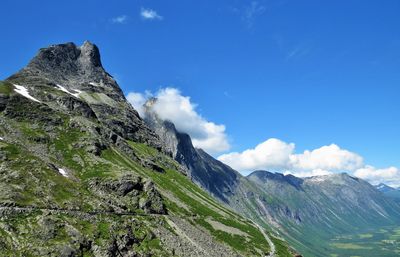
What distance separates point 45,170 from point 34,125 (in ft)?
189

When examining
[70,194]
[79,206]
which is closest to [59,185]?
[70,194]

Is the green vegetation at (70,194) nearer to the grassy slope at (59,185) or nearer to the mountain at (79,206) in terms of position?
the grassy slope at (59,185)

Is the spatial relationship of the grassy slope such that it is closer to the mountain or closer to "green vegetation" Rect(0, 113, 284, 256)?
"green vegetation" Rect(0, 113, 284, 256)

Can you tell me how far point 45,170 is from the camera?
136625 mm

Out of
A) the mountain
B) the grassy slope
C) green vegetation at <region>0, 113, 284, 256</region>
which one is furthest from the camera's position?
the grassy slope

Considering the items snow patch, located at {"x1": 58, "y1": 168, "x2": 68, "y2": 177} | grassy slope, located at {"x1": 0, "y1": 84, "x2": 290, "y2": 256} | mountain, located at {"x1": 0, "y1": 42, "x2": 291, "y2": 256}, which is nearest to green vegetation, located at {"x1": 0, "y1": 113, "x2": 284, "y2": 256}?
grassy slope, located at {"x1": 0, "y1": 84, "x2": 290, "y2": 256}

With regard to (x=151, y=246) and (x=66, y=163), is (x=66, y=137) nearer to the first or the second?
(x=66, y=163)

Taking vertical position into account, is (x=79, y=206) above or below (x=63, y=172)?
below

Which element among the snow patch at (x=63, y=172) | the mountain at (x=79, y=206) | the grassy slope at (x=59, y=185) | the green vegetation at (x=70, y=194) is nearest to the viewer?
the mountain at (x=79, y=206)

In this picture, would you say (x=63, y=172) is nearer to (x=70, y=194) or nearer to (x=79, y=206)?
(x=70, y=194)

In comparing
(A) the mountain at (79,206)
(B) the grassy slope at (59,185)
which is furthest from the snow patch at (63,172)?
(B) the grassy slope at (59,185)

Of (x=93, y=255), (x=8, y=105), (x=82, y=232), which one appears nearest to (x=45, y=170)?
(x=82, y=232)


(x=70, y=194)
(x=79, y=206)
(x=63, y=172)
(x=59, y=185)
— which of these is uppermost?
(x=63, y=172)

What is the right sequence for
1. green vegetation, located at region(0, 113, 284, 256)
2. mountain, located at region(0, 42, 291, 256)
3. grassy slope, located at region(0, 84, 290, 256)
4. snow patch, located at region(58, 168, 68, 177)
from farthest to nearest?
1. snow patch, located at region(58, 168, 68, 177)
2. grassy slope, located at region(0, 84, 290, 256)
3. green vegetation, located at region(0, 113, 284, 256)
4. mountain, located at region(0, 42, 291, 256)
